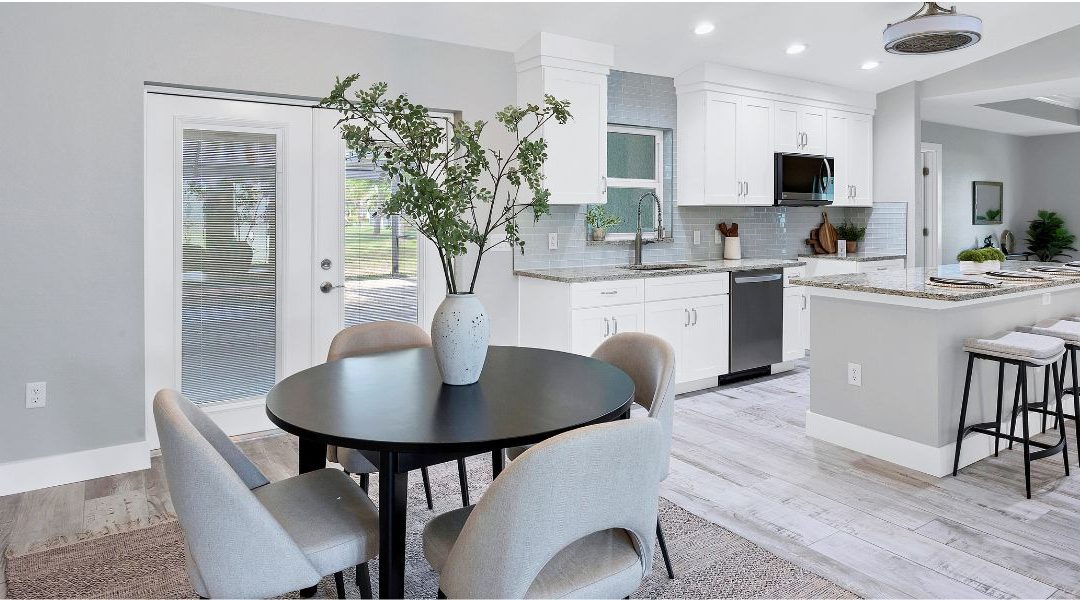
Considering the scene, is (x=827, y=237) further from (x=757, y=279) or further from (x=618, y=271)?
(x=618, y=271)

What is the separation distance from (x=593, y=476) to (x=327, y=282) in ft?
9.78

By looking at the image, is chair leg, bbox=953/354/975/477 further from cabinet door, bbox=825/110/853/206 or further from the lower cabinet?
cabinet door, bbox=825/110/853/206

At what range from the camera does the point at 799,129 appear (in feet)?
19.2

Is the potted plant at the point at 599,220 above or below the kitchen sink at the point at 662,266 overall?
above

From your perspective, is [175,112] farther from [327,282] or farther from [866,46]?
[866,46]

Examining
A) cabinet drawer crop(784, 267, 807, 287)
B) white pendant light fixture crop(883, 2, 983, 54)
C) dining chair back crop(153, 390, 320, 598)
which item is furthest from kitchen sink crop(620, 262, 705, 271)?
dining chair back crop(153, 390, 320, 598)

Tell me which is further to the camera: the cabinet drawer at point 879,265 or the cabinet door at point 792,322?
the cabinet drawer at point 879,265

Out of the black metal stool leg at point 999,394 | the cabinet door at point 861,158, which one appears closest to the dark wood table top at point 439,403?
the black metal stool leg at point 999,394

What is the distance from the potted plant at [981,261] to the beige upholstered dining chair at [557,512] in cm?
336

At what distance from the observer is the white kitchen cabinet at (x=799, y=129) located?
18.7 ft

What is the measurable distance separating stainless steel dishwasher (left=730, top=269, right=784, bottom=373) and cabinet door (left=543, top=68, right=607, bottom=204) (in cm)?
125

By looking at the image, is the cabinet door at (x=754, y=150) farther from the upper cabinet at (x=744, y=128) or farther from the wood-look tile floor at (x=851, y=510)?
the wood-look tile floor at (x=851, y=510)

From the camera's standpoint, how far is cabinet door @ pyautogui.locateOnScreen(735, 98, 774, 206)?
5.48 meters

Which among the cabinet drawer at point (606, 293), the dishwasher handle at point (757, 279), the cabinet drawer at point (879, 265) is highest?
the cabinet drawer at point (879, 265)
